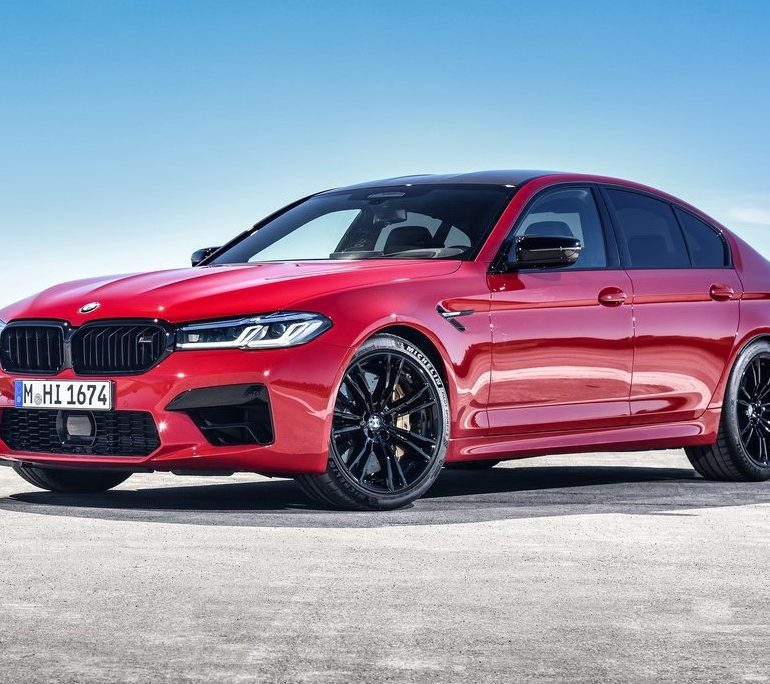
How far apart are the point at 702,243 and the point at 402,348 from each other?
10.2ft

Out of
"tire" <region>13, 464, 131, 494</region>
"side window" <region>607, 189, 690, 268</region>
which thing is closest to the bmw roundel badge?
"tire" <region>13, 464, 131, 494</region>

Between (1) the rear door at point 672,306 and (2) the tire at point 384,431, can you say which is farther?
(1) the rear door at point 672,306

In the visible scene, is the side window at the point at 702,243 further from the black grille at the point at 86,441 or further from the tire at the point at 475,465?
the black grille at the point at 86,441

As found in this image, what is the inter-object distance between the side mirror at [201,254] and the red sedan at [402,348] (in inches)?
1.1

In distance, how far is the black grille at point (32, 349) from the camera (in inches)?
293

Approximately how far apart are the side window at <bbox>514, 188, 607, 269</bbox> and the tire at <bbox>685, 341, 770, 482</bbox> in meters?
1.36

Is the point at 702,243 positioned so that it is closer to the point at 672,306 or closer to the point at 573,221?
the point at 672,306

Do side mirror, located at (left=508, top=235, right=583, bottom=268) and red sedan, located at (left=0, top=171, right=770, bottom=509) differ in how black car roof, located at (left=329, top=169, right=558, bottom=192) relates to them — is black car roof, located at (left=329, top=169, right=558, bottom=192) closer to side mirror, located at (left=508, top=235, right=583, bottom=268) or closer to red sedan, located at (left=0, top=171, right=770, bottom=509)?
red sedan, located at (left=0, top=171, right=770, bottom=509)

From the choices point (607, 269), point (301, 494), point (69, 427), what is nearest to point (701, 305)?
point (607, 269)

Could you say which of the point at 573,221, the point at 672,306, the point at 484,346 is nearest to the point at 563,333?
the point at 484,346

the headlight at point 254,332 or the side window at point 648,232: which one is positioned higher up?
the side window at point 648,232

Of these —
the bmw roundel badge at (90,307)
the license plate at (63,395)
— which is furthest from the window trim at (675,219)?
the license plate at (63,395)

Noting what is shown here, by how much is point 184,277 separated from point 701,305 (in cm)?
327

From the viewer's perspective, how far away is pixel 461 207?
8406 millimetres
